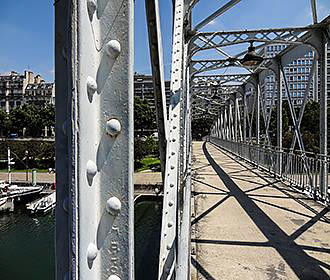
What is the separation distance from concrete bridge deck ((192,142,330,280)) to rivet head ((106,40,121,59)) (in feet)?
10.00

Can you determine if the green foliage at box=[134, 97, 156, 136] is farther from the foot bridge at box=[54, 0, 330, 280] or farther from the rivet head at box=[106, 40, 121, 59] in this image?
the rivet head at box=[106, 40, 121, 59]

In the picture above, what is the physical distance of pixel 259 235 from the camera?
4.54 meters

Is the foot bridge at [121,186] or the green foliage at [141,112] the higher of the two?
the green foliage at [141,112]

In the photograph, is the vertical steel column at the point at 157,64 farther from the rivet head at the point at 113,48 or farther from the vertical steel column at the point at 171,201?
the rivet head at the point at 113,48

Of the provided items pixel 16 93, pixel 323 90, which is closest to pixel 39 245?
pixel 323 90

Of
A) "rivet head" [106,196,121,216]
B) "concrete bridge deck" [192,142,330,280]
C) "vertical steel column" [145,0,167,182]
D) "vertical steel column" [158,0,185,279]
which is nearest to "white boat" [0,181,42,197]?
"concrete bridge deck" [192,142,330,280]

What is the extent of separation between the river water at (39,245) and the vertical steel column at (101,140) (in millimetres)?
12463

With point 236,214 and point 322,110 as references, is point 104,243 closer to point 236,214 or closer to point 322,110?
point 236,214

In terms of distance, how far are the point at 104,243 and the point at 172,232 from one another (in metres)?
1.10

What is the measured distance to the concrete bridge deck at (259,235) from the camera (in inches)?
133

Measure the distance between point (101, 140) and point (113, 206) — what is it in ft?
0.56

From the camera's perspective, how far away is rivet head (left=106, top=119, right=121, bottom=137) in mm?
708

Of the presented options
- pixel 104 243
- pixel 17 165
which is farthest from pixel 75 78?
pixel 17 165

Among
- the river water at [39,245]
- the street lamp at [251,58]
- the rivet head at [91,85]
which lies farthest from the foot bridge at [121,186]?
the river water at [39,245]
